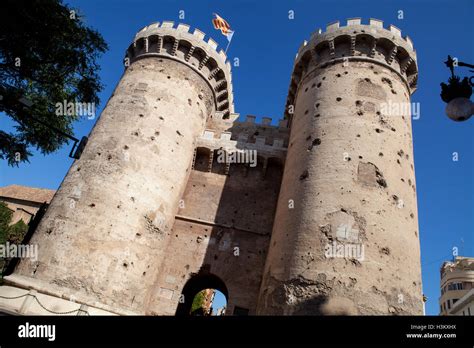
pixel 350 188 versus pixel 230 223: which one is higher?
pixel 350 188

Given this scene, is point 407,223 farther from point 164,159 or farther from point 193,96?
point 193,96

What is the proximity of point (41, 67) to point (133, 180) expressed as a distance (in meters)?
4.72

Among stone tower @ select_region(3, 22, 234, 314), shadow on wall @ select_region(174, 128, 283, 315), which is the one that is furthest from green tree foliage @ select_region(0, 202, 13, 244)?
shadow on wall @ select_region(174, 128, 283, 315)

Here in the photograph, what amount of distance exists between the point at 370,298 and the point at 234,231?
633cm

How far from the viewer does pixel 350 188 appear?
11.2m

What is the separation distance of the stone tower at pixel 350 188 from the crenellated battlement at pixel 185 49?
428 cm

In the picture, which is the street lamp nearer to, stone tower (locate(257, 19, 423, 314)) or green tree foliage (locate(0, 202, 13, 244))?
stone tower (locate(257, 19, 423, 314))

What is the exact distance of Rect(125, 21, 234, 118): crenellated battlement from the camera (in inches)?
659

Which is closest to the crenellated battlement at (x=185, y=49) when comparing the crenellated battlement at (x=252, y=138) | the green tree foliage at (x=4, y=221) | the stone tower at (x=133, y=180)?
the stone tower at (x=133, y=180)

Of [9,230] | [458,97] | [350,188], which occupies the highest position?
[9,230]

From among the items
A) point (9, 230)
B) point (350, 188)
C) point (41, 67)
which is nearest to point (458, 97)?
point (350, 188)

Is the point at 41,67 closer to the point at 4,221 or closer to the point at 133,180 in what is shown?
the point at 133,180

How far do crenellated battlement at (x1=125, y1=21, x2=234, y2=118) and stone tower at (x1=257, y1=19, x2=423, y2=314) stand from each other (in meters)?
4.28

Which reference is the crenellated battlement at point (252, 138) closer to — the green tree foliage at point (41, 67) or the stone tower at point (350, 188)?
the stone tower at point (350, 188)
